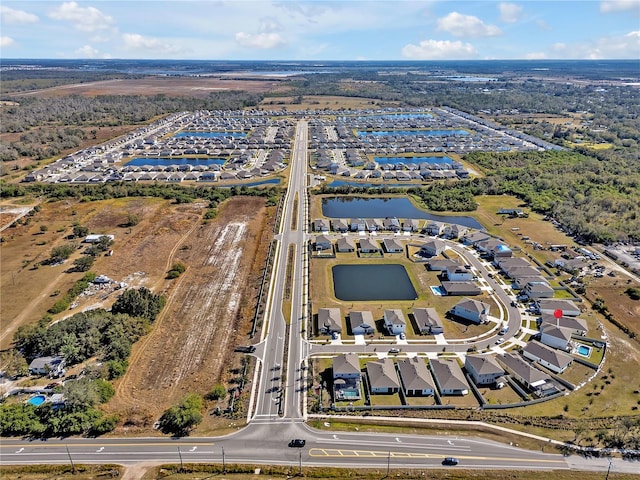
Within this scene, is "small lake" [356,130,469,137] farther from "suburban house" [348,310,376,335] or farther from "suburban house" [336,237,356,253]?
"suburban house" [348,310,376,335]

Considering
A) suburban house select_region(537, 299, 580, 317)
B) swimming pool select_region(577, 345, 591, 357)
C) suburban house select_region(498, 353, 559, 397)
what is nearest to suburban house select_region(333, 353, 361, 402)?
suburban house select_region(498, 353, 559, 397)

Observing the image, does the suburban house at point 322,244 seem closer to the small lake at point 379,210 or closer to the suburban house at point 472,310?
the small lake at point 379,210

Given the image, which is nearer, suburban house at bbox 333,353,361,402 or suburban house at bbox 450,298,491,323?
suburban house at bbox 333,353,361,402

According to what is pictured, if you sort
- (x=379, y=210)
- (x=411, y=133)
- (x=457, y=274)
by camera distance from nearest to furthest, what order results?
(x=457, y=274) → (x=379, y=210) → (x=411, y=133)

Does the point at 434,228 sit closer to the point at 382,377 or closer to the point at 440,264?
the point at 440,264

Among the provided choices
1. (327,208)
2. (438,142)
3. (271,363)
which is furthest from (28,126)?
(271,363)

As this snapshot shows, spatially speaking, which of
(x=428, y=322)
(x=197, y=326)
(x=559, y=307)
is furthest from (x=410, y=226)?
(x=197, y=326)
